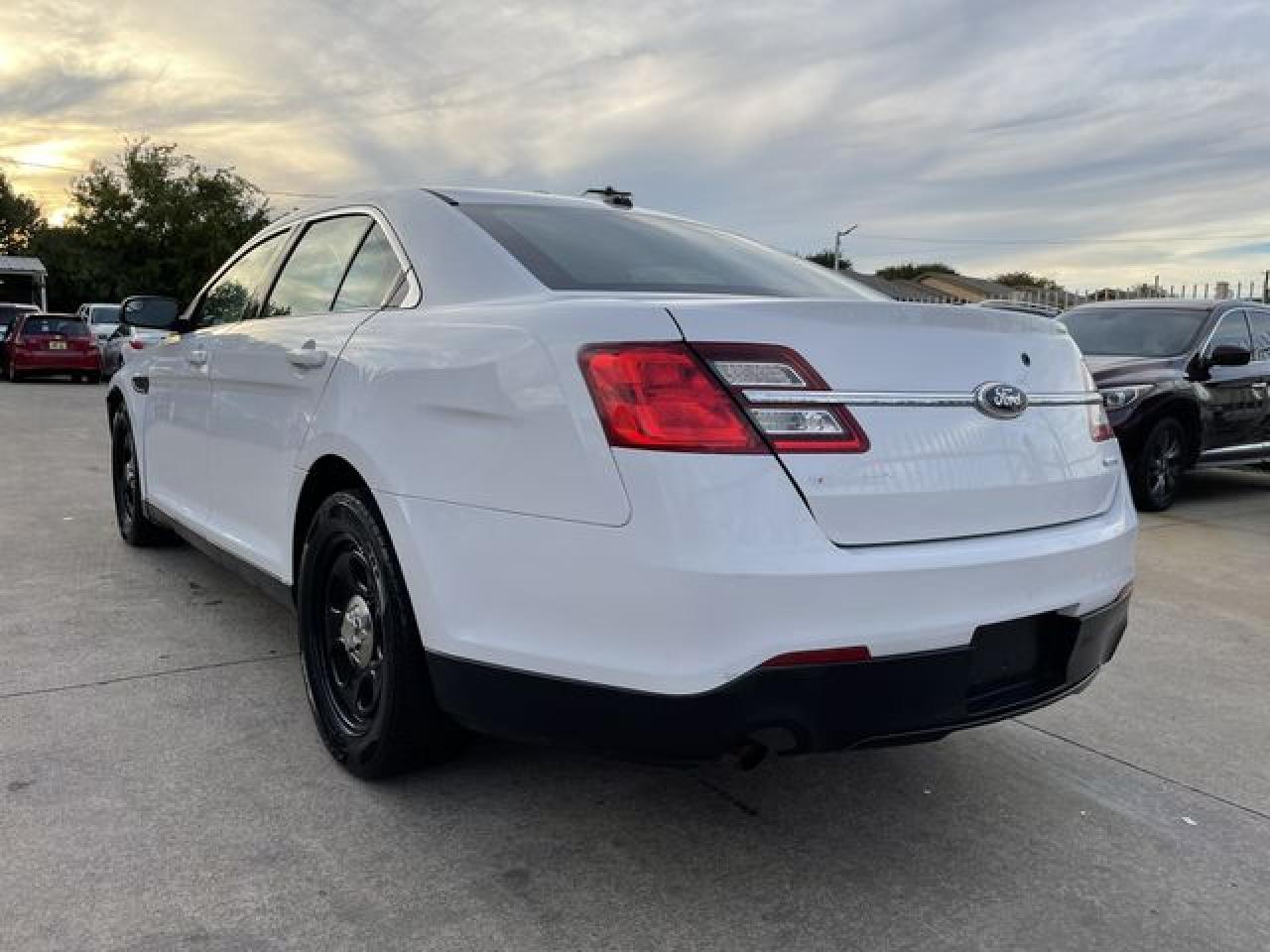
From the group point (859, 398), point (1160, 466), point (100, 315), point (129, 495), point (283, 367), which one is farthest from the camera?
point (100, 315)

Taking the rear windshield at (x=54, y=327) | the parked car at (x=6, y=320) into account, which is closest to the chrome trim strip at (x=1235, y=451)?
the rear windshield at (x=54, y=327)

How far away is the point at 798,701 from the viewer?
2.06 metres

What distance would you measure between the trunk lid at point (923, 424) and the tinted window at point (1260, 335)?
752cm

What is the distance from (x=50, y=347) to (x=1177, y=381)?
66.8ft

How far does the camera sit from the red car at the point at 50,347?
2092 centimetres

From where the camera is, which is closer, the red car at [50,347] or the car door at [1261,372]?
the car door at [1261,372]

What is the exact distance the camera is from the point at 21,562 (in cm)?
525

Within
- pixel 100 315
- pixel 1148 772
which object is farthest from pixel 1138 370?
pixel 100 315

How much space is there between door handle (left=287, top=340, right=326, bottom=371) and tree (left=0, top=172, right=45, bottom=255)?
186 ft

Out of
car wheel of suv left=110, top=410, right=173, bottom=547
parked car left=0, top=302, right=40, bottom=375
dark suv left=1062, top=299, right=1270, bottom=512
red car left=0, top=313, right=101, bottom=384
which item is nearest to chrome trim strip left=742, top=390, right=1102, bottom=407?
car wheel of suv left=110, top=410, right=173, bottom=547

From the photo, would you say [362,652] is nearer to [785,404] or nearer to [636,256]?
[636,256]

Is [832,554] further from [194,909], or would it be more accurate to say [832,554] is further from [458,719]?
[194,909]

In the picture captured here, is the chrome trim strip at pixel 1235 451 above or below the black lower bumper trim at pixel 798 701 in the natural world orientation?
below

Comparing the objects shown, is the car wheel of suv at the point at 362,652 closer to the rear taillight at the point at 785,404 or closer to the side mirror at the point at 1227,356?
the rear taillight at the point at 785,404
